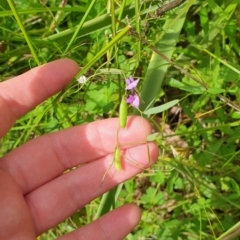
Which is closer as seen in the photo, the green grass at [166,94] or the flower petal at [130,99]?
the flower petal at [130,99]

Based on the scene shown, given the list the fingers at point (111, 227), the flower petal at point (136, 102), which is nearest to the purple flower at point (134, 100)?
the flower petal at point (136, 102)

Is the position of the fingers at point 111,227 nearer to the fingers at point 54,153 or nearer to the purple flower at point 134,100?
the fingers at point 54,153

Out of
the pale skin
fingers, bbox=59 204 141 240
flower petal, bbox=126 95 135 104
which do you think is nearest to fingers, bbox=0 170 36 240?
the pale skin

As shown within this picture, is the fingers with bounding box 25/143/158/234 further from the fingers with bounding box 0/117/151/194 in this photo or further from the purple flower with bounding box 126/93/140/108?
the purple flower with bounding box 126/93/140/108

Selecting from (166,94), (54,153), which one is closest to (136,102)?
(54,153)

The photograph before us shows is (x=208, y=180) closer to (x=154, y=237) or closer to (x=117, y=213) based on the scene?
(x=154, y=237)

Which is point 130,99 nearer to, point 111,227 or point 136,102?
point 136,102
